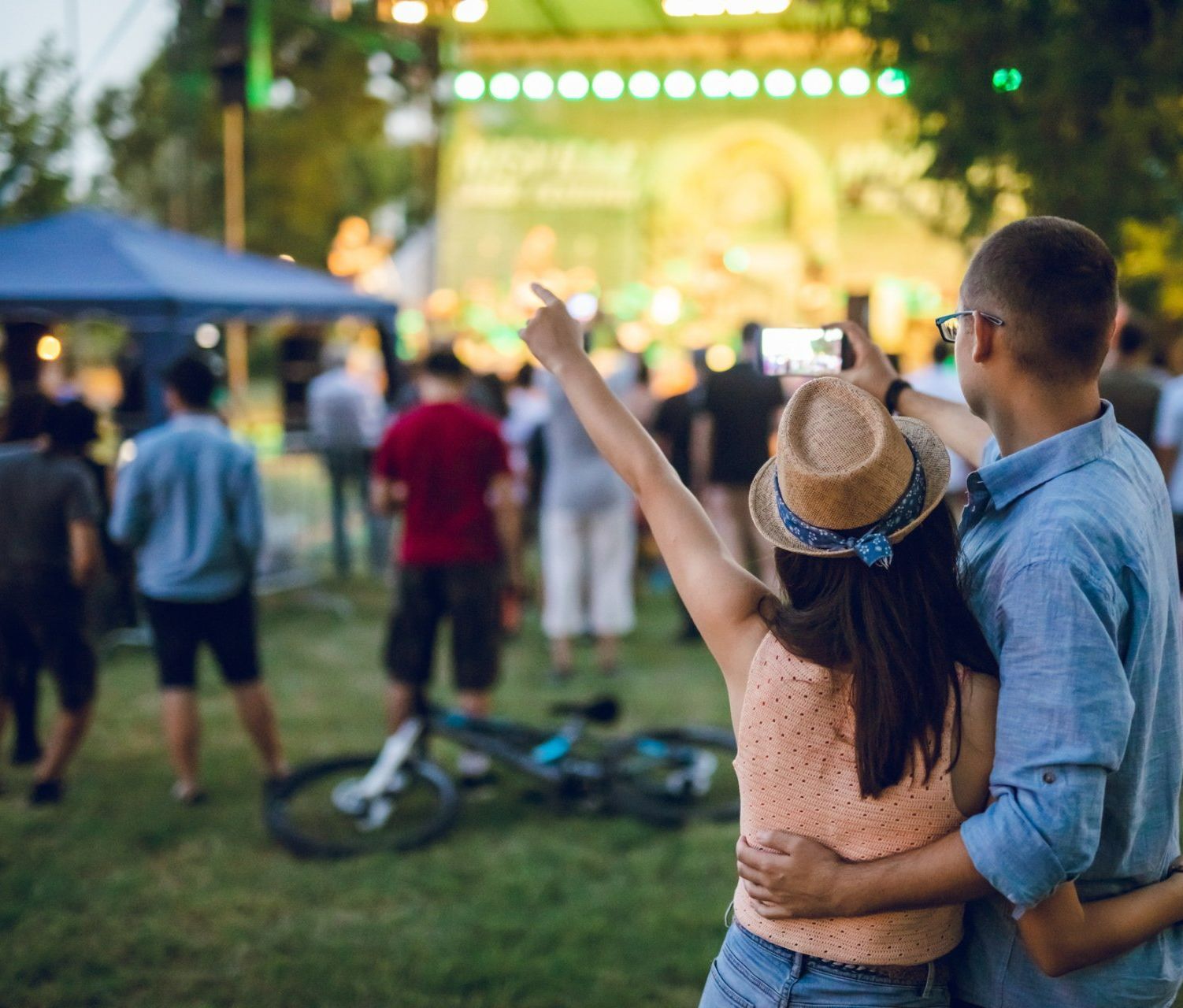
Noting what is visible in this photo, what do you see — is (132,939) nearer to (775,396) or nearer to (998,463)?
(998,463)

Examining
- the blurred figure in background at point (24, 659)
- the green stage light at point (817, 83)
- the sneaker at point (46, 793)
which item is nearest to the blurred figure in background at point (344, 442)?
the blurred figure in background at point (24, 659)

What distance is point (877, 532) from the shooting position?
4.84 feet

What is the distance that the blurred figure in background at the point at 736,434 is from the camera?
747 centimetres

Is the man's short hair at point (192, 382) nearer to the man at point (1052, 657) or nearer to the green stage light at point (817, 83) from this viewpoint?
the man at point (1052, 657)

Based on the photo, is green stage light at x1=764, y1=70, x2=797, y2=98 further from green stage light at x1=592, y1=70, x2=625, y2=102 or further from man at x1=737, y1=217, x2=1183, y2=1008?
man at x1=737, y1=217, x2=1183, y2=1008

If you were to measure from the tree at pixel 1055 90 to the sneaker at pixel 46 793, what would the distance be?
14.5ft

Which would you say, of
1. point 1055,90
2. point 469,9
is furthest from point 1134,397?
point 469,9

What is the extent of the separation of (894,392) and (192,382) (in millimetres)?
3665

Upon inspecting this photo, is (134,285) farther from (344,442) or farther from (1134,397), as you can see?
(1134,397)

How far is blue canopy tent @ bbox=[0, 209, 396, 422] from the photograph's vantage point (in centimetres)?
749

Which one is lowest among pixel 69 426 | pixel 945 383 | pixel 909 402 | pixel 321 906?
pixel 321 906

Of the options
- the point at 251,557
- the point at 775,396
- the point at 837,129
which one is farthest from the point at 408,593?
the point at 837,129

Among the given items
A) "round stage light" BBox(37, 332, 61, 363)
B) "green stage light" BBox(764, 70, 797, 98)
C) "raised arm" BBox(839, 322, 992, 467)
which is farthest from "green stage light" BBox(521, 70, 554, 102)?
"raised arm" BBox(839, 322, 992, 467)

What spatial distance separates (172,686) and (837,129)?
18.9m
